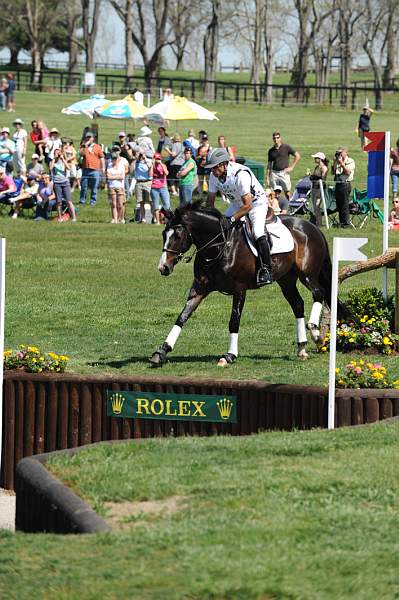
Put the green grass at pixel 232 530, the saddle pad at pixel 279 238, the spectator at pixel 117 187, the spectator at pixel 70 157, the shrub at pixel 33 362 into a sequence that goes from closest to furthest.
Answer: the green grass at pixel 232 530 < the shrub at pixel 33 362 < the saddle pad at pixel 279 238 < the spectator at pixel 117 187 < the spectator at pixel 70 157

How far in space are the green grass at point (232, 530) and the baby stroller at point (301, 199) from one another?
65.5ft

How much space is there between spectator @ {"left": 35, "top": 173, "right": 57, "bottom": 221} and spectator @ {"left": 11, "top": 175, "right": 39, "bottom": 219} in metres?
0.18

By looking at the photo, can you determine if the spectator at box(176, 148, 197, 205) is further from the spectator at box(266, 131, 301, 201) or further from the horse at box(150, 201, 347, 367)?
the horse at box(150, 201, 347, 367)

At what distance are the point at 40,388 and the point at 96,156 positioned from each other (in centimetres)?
1906

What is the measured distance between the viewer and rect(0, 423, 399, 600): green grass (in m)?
6.61

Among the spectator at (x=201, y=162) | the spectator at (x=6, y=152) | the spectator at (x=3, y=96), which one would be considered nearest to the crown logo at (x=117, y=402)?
the spectator at (x=201, y=162)

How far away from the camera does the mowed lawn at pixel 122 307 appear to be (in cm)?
1519

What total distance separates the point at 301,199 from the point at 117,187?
430cm

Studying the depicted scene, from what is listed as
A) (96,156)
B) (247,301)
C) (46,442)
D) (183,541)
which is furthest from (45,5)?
(183,541)

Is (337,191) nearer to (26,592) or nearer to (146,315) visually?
(146,315)

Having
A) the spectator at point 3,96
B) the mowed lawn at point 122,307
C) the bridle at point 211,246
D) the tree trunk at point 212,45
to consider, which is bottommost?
the mowed lawn at point 122,307

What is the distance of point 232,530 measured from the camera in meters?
7.42

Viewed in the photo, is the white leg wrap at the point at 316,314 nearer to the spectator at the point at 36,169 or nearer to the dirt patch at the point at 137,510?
the dirt patch at the point at 137,510

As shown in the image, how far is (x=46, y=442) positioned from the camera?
14.0 metres
